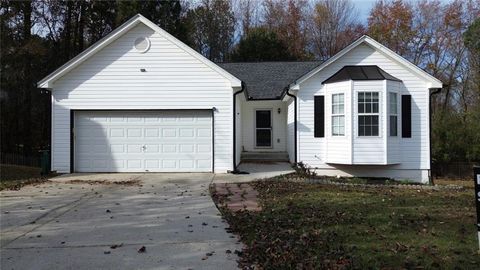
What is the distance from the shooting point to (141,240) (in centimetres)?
690

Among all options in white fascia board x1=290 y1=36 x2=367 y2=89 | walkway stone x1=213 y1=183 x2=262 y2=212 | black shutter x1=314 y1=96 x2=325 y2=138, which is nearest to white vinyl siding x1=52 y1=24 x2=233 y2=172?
white fascia board x1=290 y1=36 x2=367 y2=89

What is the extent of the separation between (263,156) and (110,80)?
7.49 metres

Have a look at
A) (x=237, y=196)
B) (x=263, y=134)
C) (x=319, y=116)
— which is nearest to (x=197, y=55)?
(x=319, y=116)

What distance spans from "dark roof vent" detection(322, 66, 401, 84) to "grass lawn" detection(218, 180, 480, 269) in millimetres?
6129

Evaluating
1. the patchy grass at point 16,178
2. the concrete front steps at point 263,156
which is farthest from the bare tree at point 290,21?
the patchy grass at point 16,178

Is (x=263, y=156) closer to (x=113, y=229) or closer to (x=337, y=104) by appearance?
(x=337, y=104)

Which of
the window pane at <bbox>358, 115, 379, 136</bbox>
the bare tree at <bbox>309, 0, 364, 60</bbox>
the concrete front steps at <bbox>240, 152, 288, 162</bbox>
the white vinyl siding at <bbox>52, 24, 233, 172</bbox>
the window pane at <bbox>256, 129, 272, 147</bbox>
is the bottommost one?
the concrete front steps at <bbox>240, 152, 288, 162</bbox>

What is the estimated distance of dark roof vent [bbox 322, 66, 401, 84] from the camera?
16.0 metres

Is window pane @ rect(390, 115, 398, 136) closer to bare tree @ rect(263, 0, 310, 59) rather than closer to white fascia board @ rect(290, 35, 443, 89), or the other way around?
white fascia board @ rect(290, 35, 443, 89)

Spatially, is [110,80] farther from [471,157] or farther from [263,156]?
[471,157]

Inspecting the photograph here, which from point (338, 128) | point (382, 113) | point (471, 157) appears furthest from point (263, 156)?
point (471, 157)

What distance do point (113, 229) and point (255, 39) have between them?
28.6m

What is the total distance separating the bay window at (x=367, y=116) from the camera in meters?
15.9

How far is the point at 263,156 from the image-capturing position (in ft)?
67.0
